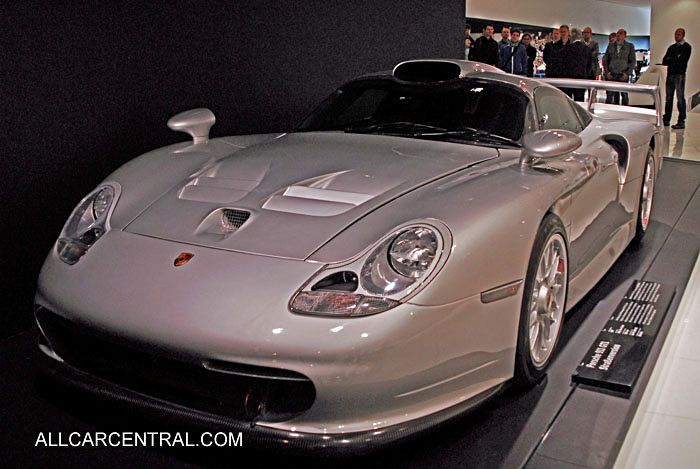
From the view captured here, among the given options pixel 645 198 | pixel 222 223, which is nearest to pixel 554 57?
pixel 645 198

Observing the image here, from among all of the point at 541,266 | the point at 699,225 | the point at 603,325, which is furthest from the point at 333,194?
the point at 699,225

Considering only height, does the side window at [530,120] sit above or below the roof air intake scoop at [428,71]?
below

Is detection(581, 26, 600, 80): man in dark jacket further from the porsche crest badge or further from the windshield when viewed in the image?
the porsche crest badge

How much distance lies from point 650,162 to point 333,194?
243 centimetres

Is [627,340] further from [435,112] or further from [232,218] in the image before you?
[232,218]

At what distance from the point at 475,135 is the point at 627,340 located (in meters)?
0.94

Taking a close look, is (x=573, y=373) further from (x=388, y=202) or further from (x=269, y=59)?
(x=269, y=59)

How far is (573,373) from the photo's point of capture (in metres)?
2.46

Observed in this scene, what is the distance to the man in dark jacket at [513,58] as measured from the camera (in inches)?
466

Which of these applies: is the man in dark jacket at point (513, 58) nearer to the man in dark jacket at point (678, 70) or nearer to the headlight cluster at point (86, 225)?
the man in dark jacket at point (678, 70)

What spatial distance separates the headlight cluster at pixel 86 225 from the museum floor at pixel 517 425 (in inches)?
13.0

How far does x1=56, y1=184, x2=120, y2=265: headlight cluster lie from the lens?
7.37ft

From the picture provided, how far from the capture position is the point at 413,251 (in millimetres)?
1943

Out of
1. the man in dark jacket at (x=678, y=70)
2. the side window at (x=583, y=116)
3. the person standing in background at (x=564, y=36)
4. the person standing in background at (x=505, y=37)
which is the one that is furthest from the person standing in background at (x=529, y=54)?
the side window at (x=583, y=116)
